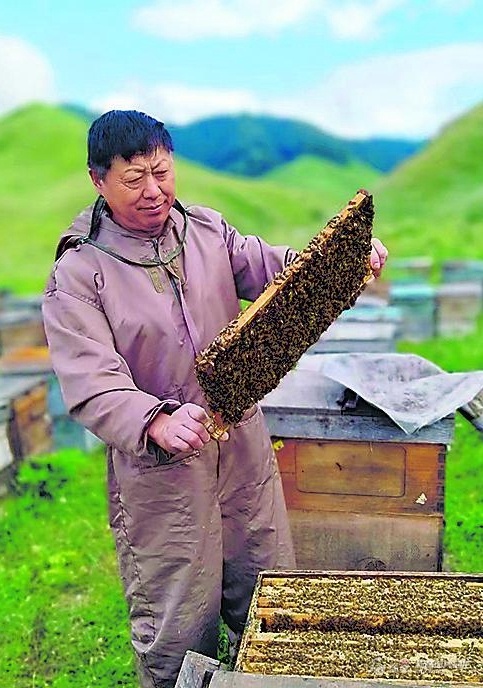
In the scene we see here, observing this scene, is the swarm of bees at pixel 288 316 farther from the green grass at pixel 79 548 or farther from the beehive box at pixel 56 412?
the beehive box at pixel 56 412

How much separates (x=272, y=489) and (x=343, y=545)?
53cm

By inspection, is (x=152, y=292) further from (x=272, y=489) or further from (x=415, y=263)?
(x=415, y=263)

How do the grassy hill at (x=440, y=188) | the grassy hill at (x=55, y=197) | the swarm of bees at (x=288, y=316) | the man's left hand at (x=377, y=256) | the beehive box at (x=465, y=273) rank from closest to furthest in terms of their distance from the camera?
1. the swarm of bees at (x=288, y=316)
2. the man's left hand at (x=377, y=256)
3. the beehive box at (x=465, y=273)
4. the grassy hill at (x=440, y=188)
5. the grassy hill at (x=55, y=197)

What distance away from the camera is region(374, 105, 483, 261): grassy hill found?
2353 centimetres

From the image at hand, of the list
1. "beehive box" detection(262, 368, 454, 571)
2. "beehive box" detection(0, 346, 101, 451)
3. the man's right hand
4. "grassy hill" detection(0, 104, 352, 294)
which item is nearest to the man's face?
the man's right hand

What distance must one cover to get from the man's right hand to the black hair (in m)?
0.76

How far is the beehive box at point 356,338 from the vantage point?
4.36 meters

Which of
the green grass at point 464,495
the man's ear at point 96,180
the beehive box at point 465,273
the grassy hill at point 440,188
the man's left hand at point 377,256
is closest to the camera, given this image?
the man's ear at point 96,180

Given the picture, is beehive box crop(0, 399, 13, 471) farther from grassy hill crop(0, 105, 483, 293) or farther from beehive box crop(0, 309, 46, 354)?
grassy hill crop(0, 105, 483, 293)

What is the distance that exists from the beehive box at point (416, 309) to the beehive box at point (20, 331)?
3.95 meters

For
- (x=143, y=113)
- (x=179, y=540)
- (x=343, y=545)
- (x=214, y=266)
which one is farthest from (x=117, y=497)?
(x=143, y=113)

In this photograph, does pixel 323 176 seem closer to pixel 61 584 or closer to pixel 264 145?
pixel 264 145

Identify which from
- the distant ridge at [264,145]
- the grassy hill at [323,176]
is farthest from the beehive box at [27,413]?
the distant ridge at [264,145]

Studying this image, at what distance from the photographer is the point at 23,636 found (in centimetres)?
369
